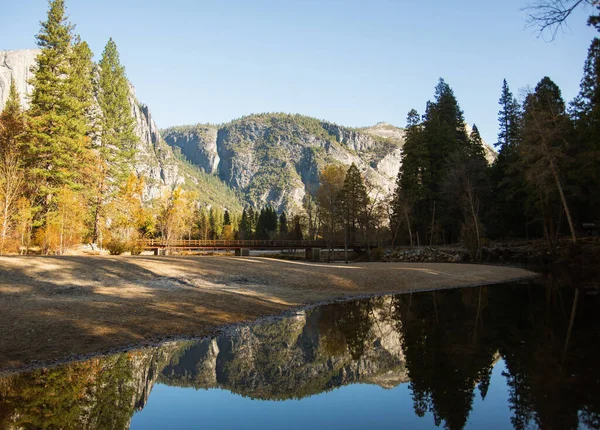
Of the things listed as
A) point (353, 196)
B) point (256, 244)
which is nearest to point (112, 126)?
point (256, 244)

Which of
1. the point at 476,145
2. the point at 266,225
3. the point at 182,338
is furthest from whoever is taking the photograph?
the point at 266,225

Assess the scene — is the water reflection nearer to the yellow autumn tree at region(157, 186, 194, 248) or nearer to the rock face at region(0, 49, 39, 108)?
the yellow autumn tree at region(157, 186, 194, 248)

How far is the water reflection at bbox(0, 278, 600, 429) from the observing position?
6.60 m

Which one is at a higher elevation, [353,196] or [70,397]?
[353,196]

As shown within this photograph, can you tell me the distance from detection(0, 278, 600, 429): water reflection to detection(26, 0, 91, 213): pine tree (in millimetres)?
29027

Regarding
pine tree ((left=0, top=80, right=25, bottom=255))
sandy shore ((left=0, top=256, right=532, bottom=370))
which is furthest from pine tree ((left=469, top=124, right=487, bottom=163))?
pine tree ((left=0, top=80, right=25, bottom=255))

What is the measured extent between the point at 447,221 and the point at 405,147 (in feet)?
41.7

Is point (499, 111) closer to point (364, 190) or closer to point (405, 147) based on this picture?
point (405, 147)

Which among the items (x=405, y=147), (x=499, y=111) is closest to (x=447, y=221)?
(x=405, y=147)

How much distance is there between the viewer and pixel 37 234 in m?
31.7

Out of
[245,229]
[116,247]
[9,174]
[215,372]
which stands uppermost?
[9,174]

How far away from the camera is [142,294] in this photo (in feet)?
53.6

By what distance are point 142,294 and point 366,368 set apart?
10.6 m

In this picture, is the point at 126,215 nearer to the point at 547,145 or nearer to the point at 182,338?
the point at 182,338
